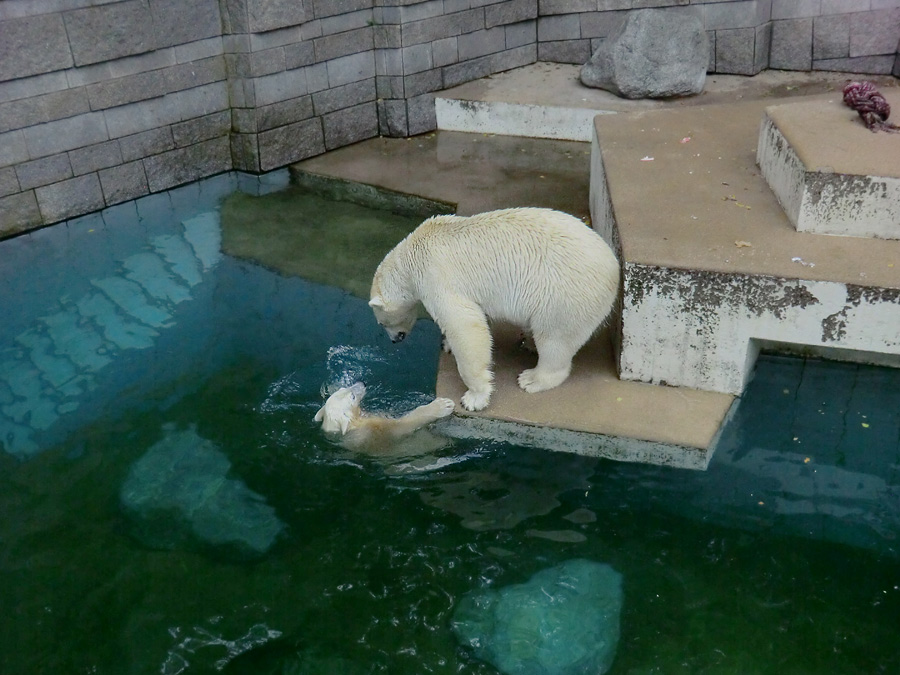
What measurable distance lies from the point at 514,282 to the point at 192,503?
208cm

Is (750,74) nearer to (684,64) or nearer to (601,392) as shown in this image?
(684,64)

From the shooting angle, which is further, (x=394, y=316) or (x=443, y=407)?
(x=394, y=316)

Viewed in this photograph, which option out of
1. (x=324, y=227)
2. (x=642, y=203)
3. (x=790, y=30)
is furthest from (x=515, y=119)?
(x=642, y=203)

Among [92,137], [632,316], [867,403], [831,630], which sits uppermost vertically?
[92,137]

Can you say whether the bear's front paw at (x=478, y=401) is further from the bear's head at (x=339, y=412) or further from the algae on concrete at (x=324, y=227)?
the algae on concrete at (x=324, y=227)

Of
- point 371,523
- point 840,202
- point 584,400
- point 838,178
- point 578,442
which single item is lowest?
point 371,523

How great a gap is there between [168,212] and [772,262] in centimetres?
525

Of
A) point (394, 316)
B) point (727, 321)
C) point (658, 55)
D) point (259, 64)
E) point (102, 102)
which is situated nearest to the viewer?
point (727, 321)

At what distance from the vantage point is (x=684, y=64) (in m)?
8.33

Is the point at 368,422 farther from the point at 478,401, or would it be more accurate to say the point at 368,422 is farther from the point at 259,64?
the point at 259,64

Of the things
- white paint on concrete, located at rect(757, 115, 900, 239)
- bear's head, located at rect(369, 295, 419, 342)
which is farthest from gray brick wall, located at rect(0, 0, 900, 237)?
white paint on concrete, located at rect(757, 115, 900, 239)

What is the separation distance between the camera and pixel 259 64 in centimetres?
787

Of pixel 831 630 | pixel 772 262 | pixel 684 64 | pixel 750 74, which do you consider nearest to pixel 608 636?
pixel 831 630

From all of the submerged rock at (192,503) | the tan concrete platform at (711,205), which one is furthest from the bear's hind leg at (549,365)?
the submerged rock at (192,503)
